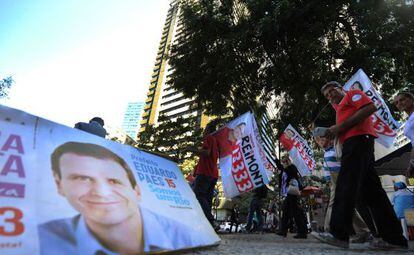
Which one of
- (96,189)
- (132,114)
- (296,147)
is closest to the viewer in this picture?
(96,189)

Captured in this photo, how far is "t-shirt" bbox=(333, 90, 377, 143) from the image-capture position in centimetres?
381

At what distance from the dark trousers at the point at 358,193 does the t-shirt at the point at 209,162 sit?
2489 millimetres

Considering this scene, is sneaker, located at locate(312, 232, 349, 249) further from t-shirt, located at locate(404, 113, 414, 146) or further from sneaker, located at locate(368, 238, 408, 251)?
t-shirt, located at locate(404, 113, 414, 146)

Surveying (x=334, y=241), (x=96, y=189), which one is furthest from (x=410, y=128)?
(x=96, y=189)

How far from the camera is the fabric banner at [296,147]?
36.8ft

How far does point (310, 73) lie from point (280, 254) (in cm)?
792

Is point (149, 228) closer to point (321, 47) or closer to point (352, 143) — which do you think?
point (352, 143)

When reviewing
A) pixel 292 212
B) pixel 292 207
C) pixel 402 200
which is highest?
pixel 402 200

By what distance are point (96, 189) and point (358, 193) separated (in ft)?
8.48

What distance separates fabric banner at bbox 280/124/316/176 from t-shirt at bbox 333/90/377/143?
7209 mm

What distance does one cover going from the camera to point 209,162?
5930 mm

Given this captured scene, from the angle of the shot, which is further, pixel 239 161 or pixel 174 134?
pixel 174 134

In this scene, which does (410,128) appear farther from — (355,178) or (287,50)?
(287,50)

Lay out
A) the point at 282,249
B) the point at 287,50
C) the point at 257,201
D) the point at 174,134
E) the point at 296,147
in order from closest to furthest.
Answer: the point at 282,249 → the point at 257,201 → the point at 287,50 → the point at 296,147 → the point at 174,134
